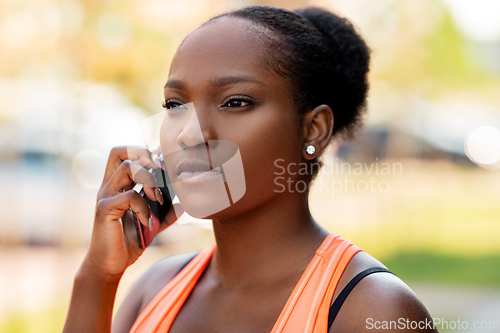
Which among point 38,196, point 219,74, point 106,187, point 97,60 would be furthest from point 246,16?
point 38,196

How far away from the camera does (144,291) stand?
2.22 metres

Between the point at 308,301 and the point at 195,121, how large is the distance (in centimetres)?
77

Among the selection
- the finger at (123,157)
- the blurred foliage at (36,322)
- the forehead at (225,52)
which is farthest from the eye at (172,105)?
the blurred foliage at (36,322)

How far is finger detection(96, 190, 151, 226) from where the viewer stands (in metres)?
1.91

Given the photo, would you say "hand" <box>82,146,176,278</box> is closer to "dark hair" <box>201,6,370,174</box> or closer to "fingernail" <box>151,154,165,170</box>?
"fingernail" <box>151,154,165,170</box>

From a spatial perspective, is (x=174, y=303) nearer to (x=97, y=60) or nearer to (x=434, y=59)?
(x=97, y=60)

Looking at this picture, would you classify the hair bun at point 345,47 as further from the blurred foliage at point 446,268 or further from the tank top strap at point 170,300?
the blurred foliage at point 446,268

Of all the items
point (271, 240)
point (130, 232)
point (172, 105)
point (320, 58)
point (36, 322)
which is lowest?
point (36, 322)

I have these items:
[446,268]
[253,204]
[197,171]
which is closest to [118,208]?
[197,171]

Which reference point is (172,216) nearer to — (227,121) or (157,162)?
(157,162)

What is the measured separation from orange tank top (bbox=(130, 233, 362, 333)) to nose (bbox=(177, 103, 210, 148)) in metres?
0.63

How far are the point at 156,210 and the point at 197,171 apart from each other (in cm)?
41

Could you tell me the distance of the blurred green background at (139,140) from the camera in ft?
15.2

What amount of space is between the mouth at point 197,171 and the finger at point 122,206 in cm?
26
